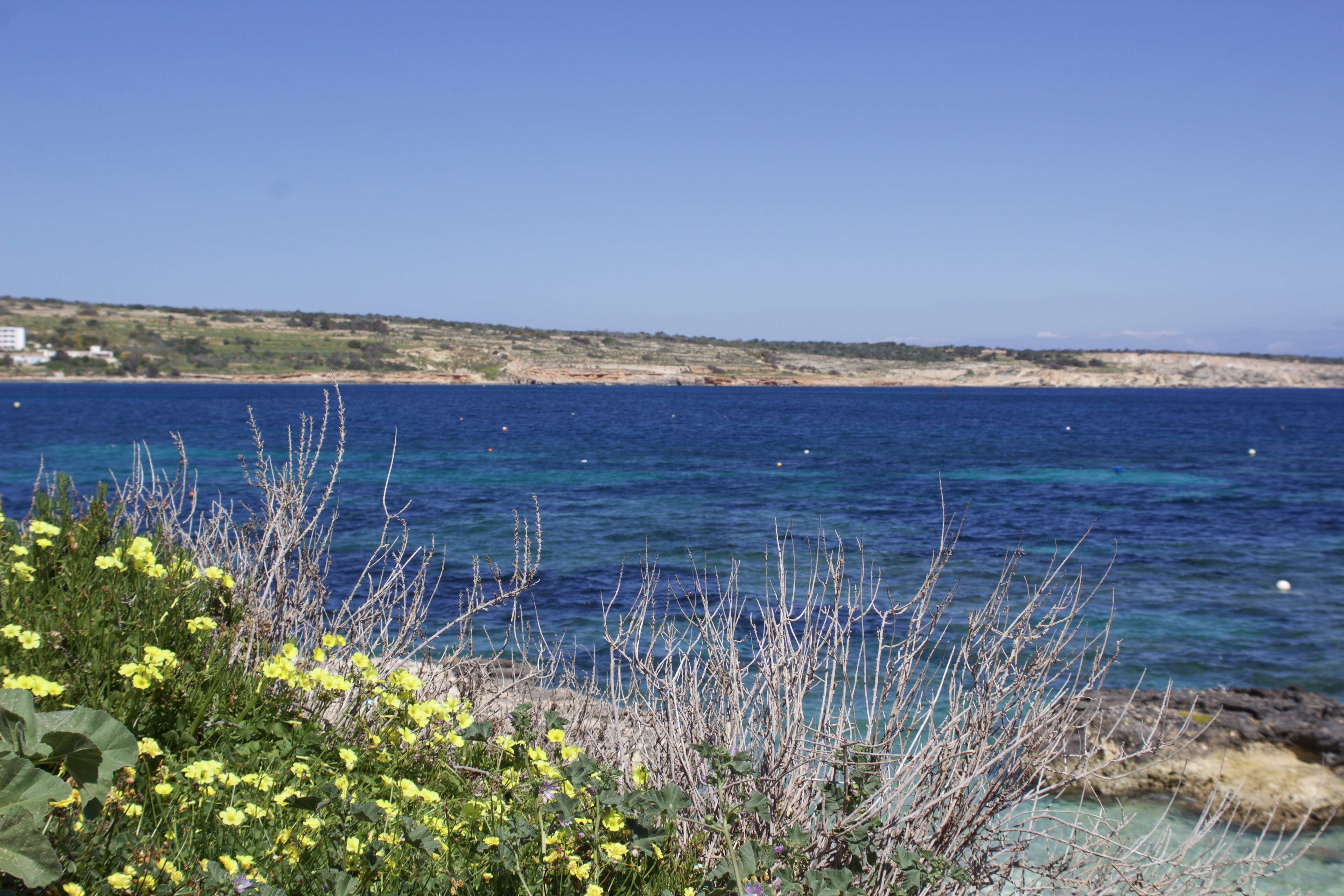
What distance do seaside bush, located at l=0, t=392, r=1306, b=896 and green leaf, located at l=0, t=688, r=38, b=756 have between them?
0.04 ft

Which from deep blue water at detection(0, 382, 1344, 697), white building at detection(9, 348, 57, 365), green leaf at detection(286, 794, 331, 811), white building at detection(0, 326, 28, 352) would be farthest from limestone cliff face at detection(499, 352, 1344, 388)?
green leaf at detection(286, 794, 331, 811)

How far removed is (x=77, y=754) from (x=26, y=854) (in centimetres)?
38

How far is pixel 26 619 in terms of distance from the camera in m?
4.08

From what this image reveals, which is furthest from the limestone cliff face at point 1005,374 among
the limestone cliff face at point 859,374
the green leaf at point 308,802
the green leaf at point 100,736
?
the green leaf at point 100,736

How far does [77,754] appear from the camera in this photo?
2.42m

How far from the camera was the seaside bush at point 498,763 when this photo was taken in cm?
274

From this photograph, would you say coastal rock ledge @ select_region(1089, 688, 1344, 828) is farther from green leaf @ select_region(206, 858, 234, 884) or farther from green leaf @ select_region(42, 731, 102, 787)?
green leaf @ select_region(42, 731, 102, 787)

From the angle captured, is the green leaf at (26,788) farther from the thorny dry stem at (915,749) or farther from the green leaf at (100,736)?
the thorny dry stem at (915,749)

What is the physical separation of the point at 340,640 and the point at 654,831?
5.65 feet

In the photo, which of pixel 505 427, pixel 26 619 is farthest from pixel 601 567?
pixel 505 427

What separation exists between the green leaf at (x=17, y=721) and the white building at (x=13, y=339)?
13008cm

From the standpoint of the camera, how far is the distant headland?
336 feet

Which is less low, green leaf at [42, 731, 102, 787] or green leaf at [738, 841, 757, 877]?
green leaf at [42, 731, 102, 787]

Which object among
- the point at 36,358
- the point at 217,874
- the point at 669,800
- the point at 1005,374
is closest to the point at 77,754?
the point at 217,874
